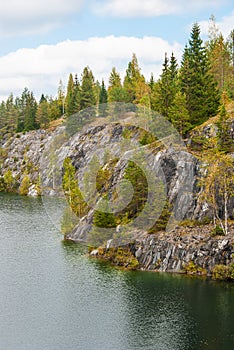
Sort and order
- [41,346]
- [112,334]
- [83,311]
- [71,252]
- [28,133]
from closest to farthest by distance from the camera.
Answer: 1. [41,346]
2. [112,334]
3. [83,311]
4. [71,252]
5. [28,133]

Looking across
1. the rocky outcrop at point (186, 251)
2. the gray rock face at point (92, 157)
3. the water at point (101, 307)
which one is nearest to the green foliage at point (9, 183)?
the gray rock face at point (92, 157)

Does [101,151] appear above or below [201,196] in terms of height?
above

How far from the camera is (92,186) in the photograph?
8956 cm

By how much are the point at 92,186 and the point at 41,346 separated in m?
49.7

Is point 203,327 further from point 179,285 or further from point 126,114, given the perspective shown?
point 126,114

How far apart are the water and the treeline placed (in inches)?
1389

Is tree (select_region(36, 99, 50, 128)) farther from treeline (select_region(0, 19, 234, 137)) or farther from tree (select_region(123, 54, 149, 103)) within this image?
tree (select_region(123, 54, 149, 103))

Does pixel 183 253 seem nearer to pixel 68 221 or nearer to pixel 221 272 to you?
pixel 221 272

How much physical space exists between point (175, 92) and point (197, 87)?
981 cm

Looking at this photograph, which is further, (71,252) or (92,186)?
(92,186)

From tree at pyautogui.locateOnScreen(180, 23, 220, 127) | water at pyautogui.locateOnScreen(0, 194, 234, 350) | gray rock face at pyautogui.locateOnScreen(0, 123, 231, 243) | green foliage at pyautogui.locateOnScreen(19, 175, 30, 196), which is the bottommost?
water at pyautogui.locateOnScreen(0, 194, 234, 350)

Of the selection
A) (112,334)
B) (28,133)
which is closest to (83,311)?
(112,334)

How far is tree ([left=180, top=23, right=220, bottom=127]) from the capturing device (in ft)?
286

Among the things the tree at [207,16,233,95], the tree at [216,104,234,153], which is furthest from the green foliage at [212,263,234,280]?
the tree at [207,16,233,95]
